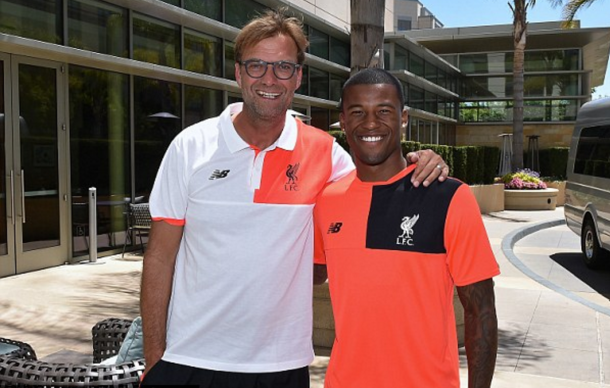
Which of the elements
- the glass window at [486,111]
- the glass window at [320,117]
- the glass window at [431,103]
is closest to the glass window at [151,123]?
the glass window at [320,117]

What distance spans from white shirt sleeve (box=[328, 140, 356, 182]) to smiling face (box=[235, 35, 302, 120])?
0.31m

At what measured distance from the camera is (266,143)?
8.27 ft

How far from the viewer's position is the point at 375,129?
2.38 m

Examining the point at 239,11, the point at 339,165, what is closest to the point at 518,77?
the point at 239,11

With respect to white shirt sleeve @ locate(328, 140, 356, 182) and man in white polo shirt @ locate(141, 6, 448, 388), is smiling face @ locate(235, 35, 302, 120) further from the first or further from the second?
white shirt sleeve @ locate(328, 140, 356, 182)

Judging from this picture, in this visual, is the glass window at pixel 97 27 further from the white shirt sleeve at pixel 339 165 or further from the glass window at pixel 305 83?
the white shirt sleeve at pixel 339 165

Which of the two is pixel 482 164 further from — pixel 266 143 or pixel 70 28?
pixel 266 143

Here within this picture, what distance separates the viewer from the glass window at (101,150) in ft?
33.9

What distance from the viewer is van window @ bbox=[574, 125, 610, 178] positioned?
10.2 m

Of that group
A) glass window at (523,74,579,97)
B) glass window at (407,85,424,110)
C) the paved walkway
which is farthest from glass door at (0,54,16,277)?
glass window at (523,74,579,97)

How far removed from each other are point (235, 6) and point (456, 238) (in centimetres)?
1279

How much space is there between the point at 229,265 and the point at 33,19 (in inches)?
325

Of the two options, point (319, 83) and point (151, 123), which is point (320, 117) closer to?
point (319, 83)

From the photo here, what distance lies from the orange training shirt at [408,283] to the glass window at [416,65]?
81.0 feet
